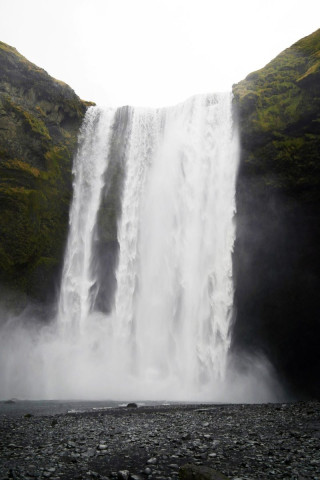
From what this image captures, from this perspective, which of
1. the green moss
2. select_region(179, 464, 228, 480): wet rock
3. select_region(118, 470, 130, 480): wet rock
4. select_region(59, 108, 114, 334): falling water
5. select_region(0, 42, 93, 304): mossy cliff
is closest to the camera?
select_region(179, 464, 228, 480): wet rock

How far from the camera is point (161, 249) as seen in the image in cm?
2388

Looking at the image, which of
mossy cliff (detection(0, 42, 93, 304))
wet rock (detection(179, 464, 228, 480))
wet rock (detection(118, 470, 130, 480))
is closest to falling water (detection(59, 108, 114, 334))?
mossy cliff (detection(0, 42, 93, 304))

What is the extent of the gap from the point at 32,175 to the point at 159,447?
20.8 m

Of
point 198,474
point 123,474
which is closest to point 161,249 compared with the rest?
point 123,474

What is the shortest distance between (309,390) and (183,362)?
7.00 m

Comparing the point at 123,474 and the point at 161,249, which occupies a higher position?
the point at 161,249

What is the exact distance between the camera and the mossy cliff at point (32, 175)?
74.9ft

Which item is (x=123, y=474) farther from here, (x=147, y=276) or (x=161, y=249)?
(x=161, y=249)

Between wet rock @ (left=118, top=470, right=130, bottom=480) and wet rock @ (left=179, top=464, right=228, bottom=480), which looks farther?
wet rock @ (left=118, top=470, right=130, bottom=480)

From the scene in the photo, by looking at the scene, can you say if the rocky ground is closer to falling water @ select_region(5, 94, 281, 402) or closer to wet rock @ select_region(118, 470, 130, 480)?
wet rock @ select_region(118, 470, 130, 480)

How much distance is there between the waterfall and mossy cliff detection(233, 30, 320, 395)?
1.16 meters

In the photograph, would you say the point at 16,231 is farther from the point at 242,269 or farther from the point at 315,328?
the point at 315,328

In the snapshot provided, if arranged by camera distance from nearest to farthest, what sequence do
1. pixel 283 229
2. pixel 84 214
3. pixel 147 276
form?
pixel 283 229 → pixel 147 276 → pixel 84 214

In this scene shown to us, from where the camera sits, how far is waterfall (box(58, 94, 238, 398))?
20.7 meters
